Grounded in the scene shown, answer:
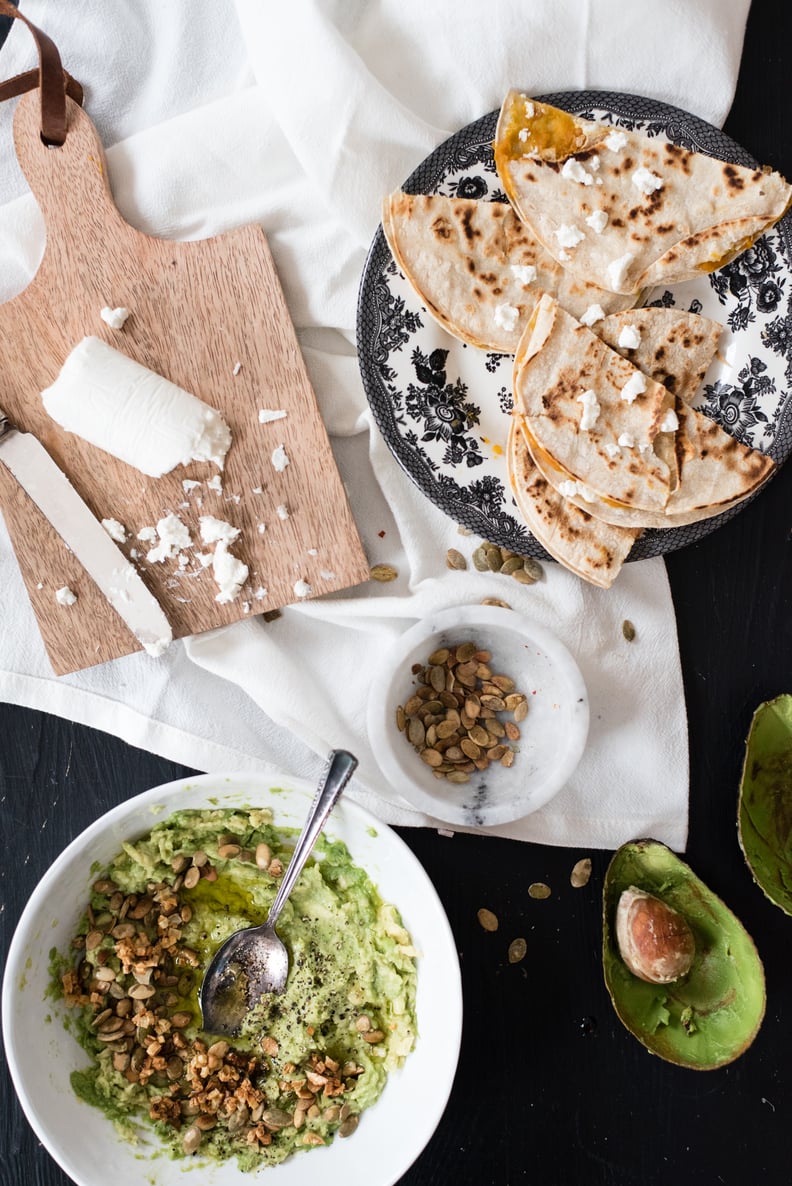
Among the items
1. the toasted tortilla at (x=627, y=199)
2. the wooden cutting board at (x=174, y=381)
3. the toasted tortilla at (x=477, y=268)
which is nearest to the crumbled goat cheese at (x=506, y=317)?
the toasted tortilla at (x=477, y=268)

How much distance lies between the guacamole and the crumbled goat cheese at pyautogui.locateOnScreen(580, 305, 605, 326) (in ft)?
3.24

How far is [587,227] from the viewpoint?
1.50 m

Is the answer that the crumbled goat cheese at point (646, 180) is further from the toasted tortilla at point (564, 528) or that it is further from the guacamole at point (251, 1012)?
the guacamole at point (251, 1012)

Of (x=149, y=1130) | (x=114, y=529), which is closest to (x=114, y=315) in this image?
(x=114, y=529)

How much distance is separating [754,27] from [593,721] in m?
1.29

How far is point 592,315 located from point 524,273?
5.3 inches

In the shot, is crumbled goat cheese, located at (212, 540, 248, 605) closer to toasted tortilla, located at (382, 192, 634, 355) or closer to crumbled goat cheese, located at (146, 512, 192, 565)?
crumbled goat cheese, located at (146, 512, 192, 565)

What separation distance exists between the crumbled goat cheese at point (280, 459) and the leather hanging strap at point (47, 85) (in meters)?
0.65

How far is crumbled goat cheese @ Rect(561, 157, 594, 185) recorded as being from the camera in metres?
1.49

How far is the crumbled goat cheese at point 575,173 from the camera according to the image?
1.49 m

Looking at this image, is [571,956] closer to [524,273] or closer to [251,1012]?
[251,1012]

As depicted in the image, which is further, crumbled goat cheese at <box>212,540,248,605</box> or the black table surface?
the black table surface

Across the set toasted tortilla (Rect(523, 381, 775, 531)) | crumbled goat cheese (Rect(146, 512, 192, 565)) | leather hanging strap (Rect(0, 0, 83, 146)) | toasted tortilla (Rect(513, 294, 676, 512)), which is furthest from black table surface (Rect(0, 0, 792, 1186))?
leather hanging strap (Rect(0, 0, 83, 146))

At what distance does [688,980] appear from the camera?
1.63 metres
